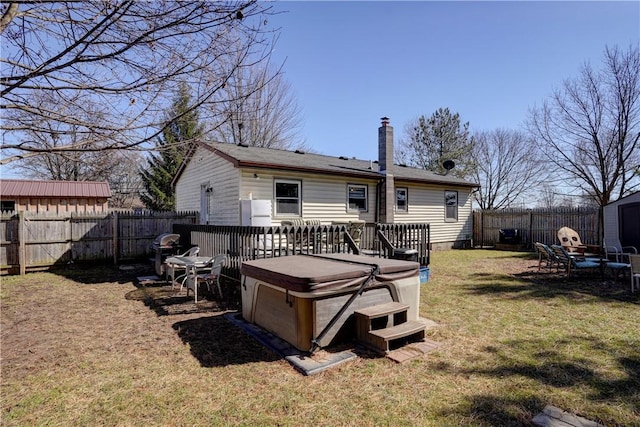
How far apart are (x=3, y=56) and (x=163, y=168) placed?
75.4 ft

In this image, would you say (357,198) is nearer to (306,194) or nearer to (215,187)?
(306,194)

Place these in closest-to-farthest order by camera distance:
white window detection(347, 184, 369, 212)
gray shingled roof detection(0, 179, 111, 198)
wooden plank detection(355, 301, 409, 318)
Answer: wooden plank detection(355, 301, 409, 318), white window detection(347, 184, 369, 212), gray shingled roof detection(0, 179, 111, 198)

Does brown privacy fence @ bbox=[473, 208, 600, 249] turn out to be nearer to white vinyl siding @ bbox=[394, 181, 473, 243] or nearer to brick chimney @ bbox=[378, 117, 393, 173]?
white vinyl siding @ bbox=[394, 181, 473, 243]

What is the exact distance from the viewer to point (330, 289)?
3719 mm

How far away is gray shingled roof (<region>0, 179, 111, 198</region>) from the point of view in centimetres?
1478

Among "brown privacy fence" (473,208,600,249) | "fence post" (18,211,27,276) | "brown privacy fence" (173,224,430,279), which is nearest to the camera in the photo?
"brown privacy fence" (173,224,430,279)

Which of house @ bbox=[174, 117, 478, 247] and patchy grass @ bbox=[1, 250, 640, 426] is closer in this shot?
patchy grass @ bbox=[1, 250, 640, 426]

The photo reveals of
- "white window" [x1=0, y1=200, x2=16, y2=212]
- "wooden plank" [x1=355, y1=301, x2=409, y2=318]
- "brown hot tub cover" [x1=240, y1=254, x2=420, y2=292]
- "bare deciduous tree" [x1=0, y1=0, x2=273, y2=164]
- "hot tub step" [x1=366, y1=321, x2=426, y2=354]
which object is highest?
"bare deciduous tree" [x1=0, y1=0, x2=273, y2=164]

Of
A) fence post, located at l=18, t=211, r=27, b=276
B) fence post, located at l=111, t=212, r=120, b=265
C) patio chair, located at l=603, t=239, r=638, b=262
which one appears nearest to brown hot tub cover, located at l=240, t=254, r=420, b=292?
patio chair, located at l=603, t=239, r=638, b=262

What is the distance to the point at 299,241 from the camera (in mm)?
7059

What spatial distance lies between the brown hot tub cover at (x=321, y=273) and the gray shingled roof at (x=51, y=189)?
14738mm

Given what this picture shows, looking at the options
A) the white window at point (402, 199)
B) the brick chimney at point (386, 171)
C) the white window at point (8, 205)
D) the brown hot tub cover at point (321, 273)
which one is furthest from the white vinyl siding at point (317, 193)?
the white window at point (8, 205)

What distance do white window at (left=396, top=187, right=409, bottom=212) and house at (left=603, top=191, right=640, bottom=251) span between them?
22.1 ft

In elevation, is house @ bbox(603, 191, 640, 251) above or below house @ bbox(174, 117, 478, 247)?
below
